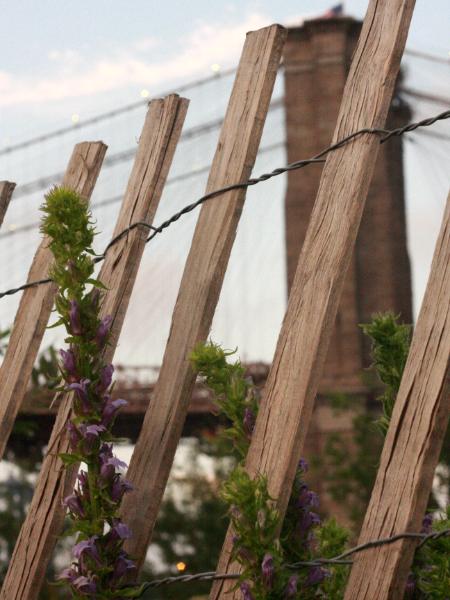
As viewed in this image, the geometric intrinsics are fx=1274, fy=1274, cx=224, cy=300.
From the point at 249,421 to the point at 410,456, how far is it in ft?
0.97

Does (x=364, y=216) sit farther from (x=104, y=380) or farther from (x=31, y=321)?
(x=104, y=380)

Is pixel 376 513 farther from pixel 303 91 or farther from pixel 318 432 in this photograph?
pixel 303 91

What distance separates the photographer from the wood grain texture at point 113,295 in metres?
2.33

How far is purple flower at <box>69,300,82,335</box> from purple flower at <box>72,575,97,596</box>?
15.7 inches

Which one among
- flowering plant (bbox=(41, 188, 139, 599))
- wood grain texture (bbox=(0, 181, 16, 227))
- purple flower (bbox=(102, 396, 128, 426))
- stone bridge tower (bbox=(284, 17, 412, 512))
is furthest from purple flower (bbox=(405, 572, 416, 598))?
stone bridge tower (bbox=(284, 17, 412, 512))

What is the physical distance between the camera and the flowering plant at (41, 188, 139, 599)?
2.03 m

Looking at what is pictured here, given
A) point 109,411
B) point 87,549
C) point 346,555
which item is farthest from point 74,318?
point 346,555

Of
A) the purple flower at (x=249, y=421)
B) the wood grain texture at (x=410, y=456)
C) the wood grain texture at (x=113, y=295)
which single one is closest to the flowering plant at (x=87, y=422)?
the wood grain texture at (x=113, y=295)

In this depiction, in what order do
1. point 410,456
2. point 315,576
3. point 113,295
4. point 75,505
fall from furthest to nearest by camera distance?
point 113,295, point 75,505, point 315,576, point 410,456

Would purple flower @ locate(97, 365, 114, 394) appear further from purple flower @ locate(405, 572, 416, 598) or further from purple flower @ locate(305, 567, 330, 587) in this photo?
purple flower @ locate(405, 572, 416, 598)

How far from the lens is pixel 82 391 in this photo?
81.4 inches

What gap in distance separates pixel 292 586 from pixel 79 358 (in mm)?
535

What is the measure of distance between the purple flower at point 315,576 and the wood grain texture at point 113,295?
0.53 m

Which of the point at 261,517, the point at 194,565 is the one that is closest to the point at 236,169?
the point at 261,517
